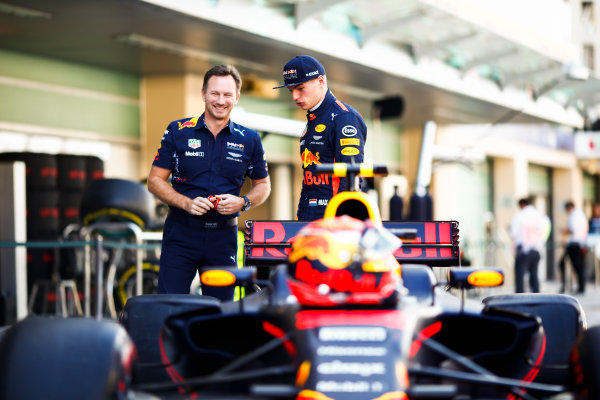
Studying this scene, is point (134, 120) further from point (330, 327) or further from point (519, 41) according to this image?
point (330, 327)

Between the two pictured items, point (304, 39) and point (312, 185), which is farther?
point (304, 39)

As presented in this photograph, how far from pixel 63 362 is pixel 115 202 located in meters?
6.35

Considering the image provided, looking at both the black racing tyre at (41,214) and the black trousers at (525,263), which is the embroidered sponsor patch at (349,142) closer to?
the black racing tyre at (41,214)

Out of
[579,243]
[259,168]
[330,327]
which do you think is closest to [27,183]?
[259,168]

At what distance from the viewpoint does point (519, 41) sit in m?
16.5

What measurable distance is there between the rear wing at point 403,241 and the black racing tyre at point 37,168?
593 cm

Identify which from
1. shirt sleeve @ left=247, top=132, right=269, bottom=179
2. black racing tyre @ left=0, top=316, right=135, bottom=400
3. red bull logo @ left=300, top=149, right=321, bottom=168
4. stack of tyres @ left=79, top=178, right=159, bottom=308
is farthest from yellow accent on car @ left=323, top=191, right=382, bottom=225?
stack of tyres @ left=79, top=178, right=159, bottom=308

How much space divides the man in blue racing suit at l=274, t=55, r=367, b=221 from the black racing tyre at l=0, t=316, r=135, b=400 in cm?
214

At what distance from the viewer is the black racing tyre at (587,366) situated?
10.7 feet

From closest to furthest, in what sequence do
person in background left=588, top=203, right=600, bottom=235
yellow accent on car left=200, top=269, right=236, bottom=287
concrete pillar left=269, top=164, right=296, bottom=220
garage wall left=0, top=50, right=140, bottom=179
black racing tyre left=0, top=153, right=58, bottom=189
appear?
1. yellow accent on car left=200, top=269, right=236, bottom=287
2. black racing tyre left=0, top=153, right=58, bottom=189
3. garage wall left=0, top=50, right=140, bottom=179
4. concrete pillar left=269, top=164, right=296, bottom=220
5. person in background left=588, top=203, right=600, bottom=235

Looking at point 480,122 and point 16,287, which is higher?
point 480,122

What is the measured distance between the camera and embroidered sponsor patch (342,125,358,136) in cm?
512

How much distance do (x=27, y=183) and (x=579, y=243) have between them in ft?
37.0

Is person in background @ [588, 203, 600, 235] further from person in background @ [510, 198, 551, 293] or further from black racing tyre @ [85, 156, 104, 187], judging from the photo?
black racing tyre @ [85, 156, 104, 187]
